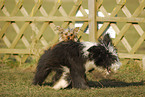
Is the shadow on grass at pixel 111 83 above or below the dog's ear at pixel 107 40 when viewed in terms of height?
below

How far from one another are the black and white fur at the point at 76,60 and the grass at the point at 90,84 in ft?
0.75

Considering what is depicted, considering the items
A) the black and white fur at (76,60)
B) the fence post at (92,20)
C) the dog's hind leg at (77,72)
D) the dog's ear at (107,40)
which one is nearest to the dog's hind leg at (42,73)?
the black and white fur at (76,60)

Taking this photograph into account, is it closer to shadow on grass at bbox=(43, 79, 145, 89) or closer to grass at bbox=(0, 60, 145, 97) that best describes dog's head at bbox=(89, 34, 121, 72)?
grass at bbox=(0, 60, 145, 97)

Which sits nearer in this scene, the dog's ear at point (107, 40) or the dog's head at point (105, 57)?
the dog's head at point (105, 57)

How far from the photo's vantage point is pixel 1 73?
7680 millimetres

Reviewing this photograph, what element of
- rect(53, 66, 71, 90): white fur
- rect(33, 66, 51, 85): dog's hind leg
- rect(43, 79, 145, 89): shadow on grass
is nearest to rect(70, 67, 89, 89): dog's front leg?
rect(53, 66, 71, 90): white fur

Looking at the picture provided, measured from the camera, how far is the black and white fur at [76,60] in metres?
5.17

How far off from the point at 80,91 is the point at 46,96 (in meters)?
0.67

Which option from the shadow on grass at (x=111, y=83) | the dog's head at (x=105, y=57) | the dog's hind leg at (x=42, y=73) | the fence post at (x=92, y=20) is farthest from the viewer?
the fence post at (x=92, y=20)

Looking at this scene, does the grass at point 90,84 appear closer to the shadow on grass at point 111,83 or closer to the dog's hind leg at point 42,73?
the shadow on grass at point 111,83

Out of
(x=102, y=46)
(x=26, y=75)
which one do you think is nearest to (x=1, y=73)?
(x=26, y=75)

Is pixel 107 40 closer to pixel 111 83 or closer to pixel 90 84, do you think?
pixel 90 84

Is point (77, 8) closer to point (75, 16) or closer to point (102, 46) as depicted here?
point (75, 16)

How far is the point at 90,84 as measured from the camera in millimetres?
6480
